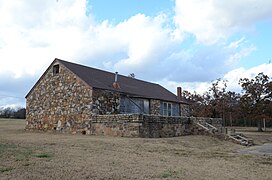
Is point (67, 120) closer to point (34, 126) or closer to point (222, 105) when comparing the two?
point (34, 126)

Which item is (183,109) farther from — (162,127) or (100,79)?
(162,127)

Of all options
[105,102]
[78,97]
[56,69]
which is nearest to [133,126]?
[105,102]

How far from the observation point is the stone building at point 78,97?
22062 mm

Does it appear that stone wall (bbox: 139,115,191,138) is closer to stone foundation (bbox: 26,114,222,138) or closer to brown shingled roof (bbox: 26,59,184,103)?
stone foundation (bbox: 26,114,222,138)

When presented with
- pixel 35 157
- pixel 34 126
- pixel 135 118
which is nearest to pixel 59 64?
pixel 34 126

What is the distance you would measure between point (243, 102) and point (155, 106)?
592 inches

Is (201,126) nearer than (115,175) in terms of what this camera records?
No

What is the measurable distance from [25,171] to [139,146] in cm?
701

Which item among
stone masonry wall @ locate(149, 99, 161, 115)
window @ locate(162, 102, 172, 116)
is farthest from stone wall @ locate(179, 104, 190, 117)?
stone masonry wall @ locate(149, 99, 161, 115)

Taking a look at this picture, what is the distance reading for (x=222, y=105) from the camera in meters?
40.7

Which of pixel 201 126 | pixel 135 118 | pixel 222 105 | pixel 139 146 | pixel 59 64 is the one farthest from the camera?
pixel 222 105

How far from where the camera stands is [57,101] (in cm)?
2431

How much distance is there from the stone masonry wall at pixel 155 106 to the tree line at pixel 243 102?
14.3 metres

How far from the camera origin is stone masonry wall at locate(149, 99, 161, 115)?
2692cm
